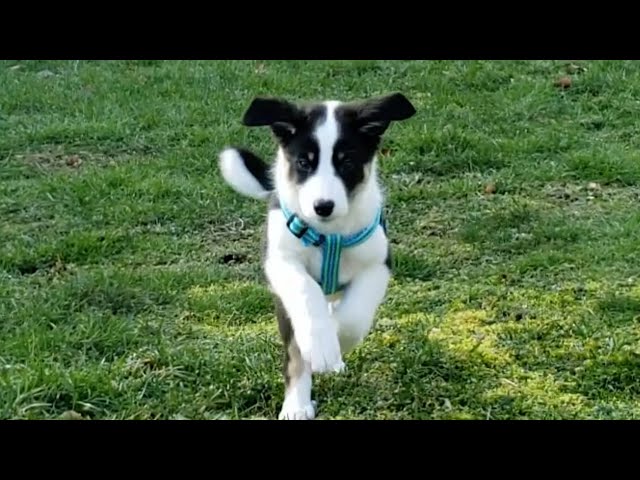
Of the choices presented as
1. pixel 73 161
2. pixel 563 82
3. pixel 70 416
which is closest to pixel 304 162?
pixel 70 416

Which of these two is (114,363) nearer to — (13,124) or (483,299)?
(483,299)

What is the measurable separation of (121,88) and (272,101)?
202 inches

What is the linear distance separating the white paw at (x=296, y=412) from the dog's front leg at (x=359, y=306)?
291 mm

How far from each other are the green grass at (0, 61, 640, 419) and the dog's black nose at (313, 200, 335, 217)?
2.45 ft

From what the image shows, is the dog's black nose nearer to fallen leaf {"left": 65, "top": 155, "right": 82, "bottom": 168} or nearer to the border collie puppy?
the border collie puppy

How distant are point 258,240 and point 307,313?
2240mm

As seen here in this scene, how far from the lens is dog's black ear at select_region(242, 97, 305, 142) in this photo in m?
4.18

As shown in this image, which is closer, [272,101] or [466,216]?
[272,101]

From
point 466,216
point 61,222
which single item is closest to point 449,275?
point 466,216

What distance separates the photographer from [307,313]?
388 centimetres

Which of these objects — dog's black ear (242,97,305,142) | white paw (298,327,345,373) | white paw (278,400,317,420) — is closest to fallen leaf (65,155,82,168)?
dog's black ear (242,97,305,142)

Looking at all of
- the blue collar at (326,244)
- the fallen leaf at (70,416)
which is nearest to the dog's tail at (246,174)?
the blue collar at (326,244)

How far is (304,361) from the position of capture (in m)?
4.02

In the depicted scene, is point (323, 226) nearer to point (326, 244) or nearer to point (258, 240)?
point (326, 244)
